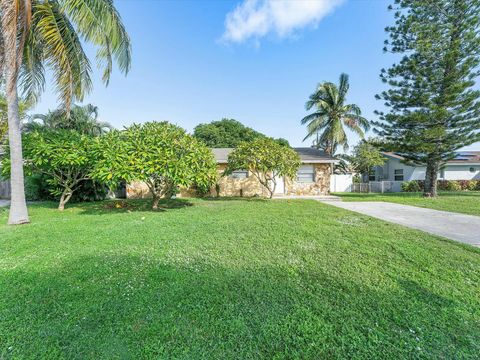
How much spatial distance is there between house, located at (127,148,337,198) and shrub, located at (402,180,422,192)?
383 inches

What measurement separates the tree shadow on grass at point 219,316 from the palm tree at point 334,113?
69.4ft

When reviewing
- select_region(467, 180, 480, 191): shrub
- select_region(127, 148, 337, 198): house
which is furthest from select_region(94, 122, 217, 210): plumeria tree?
select_region(467, 180, 480, 191): shrub

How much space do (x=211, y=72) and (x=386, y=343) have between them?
48.8ft

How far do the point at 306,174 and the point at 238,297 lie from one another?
13791 mm

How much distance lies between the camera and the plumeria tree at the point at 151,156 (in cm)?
717

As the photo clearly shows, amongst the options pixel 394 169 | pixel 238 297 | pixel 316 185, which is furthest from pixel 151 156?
pixel 394 169

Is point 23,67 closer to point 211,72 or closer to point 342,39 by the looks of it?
point 211,72

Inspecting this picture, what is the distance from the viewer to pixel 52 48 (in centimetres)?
696

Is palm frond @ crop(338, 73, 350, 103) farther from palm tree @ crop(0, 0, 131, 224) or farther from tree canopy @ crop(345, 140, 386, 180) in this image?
→ palm tree @ crop(0, 0, 131, 224)

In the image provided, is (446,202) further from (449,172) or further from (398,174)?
(449,172)

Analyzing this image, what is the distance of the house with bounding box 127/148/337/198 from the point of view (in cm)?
1514

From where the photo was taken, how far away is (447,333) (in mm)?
2283

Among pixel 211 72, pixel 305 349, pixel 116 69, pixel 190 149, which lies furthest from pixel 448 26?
pixel 305 349

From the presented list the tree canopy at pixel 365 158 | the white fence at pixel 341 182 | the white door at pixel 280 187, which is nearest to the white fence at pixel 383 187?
the white fence at pixel 341 182
